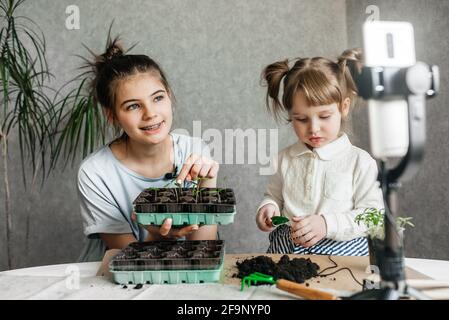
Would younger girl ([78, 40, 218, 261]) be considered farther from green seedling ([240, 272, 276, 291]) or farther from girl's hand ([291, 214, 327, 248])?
green seedling ([240, 272, 276, 291])

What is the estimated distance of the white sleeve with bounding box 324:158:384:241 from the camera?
4.47 feet

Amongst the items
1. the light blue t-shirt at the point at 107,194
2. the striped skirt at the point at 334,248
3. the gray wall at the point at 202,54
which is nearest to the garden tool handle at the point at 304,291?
the striped skirt at the point at 334,248

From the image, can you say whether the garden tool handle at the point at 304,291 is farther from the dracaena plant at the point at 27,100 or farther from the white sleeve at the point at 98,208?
the dracaena plant at the point at 27,100

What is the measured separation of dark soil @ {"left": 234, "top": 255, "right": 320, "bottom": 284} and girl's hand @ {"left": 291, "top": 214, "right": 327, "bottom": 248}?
23cm

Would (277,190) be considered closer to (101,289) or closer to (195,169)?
(195,169)

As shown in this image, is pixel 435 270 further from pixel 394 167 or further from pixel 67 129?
pixel 67 129

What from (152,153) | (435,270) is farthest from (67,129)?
(435,270)

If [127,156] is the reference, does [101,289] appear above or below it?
below

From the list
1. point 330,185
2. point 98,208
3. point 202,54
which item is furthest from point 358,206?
point 202,54

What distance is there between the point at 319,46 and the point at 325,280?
1404mm

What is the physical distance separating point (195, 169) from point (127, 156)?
401 mm

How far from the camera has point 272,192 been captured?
1609 mm

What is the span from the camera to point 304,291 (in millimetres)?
829

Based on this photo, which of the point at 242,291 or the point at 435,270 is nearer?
the point at 242,291
